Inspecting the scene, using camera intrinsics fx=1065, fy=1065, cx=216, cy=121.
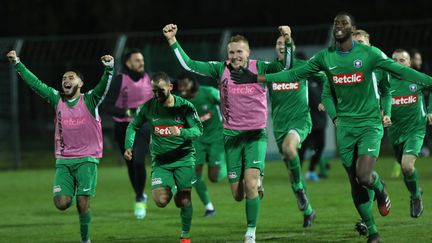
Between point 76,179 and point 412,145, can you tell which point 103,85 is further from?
point 412,145

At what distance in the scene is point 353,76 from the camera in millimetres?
11906

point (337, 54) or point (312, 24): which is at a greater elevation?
point (312, 24)

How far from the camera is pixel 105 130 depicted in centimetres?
3092

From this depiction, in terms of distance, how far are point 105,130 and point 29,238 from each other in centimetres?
1697

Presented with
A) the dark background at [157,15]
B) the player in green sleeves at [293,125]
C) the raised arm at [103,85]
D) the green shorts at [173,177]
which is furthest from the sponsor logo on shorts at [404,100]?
the dark background at [157,15]

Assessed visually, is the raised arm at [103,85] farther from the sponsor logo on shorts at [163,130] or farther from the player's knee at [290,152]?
the player's knee at [290,152]

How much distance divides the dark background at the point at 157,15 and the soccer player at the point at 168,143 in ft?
103

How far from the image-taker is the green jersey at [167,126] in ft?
42.2

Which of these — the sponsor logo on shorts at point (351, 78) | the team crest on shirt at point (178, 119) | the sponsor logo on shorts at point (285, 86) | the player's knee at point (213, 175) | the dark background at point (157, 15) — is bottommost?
the player's knee at point (213, 175)

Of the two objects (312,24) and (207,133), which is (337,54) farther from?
(312,24)

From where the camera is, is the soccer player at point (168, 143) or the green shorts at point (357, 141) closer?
the green shorts at point (357, 141)

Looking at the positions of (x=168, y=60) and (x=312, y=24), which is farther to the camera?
(x=312, y=24)

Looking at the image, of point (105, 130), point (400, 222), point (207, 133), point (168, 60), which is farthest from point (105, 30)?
point (400, 222)

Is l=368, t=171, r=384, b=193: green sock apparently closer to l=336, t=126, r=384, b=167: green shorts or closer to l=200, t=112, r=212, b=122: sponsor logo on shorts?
l=336, t=126, r=384, b=167: green shorts
